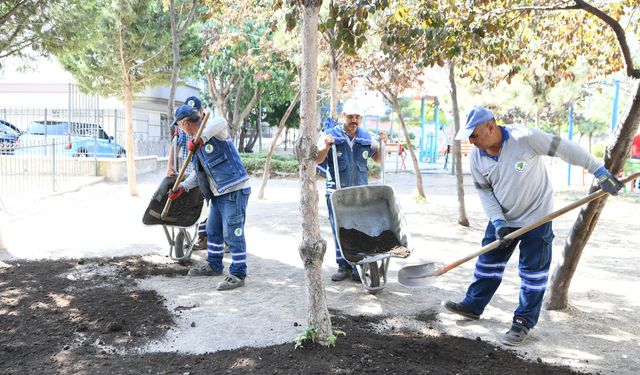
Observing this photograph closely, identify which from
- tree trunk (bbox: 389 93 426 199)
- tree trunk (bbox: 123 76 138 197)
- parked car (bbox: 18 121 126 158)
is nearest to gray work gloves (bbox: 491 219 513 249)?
tree trunk (bbox: 389 93 426 199)

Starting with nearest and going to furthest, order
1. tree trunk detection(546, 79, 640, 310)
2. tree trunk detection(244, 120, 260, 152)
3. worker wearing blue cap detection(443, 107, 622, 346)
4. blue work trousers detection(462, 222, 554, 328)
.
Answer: worker wearing blue cap detection(443, 107, 622, 346) → blue work trousers detection(462, 222, 554, 328) → tree trunk detection(546, 79, 640, 310) → tree trunk detection(244, 120, 260, 152)

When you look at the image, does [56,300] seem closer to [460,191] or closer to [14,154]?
[460,191]

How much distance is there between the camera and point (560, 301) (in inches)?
179

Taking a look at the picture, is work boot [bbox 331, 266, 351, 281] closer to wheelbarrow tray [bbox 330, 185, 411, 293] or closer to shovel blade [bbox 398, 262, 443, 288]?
wheelbarrow tray [bbox 330, 185, 411, 293]

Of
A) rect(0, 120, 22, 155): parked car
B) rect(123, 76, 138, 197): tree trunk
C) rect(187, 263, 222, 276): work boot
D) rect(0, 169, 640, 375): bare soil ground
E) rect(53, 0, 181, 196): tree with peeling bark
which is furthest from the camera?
rect(0, 120, 22, 155): parked car

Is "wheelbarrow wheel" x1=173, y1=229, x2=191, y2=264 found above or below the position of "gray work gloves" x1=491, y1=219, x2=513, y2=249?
below

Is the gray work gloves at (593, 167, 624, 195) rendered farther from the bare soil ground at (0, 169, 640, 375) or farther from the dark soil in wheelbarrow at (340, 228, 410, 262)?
the dark soil in wheelbarrow at (340, 228, 410, 262)

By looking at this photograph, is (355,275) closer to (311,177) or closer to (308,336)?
(308,336)

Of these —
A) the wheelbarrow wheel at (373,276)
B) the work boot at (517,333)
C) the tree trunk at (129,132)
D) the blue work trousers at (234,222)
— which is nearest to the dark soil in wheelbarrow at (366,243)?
the wheelbarrow wheel at (373,276)

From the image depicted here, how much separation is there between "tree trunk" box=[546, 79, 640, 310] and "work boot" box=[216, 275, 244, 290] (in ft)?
8.49

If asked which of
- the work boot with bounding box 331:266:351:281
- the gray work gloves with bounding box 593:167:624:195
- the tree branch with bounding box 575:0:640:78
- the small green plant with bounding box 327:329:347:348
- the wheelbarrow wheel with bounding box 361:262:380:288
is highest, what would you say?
the tree branch with bounding box 575:0:640:78

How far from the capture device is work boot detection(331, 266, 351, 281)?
5426 mm

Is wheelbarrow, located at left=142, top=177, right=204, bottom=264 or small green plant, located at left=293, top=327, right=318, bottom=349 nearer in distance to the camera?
small green plant, located at left=293, top=327, right=318, bottom=349

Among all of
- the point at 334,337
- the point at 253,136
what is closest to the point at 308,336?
the point at 334,337
